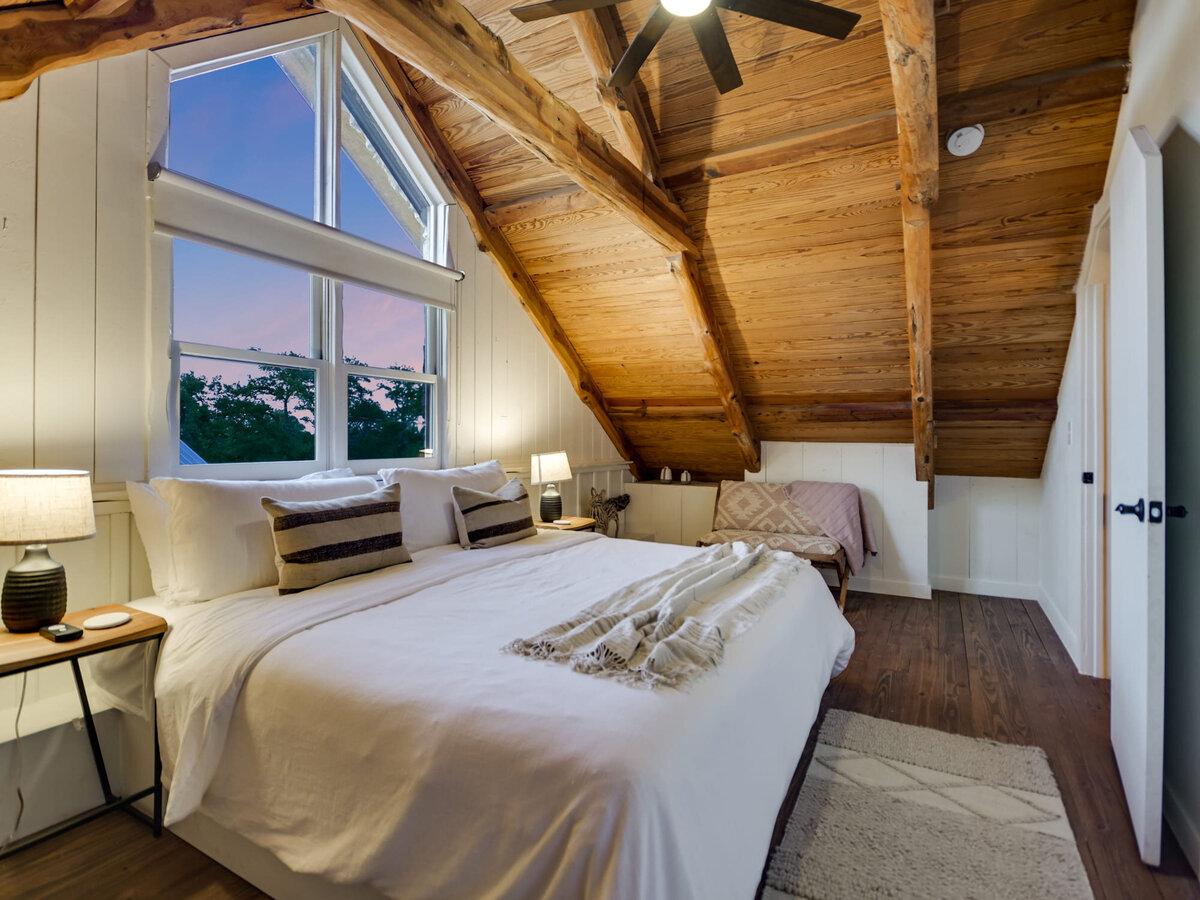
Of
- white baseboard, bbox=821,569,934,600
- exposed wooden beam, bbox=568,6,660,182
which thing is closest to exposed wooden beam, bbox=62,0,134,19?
exposed wooden beam, bbox=568,6,660,182

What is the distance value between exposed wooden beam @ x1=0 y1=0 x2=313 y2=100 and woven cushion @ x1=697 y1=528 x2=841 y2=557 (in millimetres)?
3372

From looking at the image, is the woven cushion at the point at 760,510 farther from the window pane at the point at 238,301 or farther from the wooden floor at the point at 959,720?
the window pane at the point at 238,301

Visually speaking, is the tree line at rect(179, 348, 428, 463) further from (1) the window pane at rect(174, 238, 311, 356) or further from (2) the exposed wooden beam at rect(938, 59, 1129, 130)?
(2) the exposed wooden beam at rect(938, 59, 1129, 130)

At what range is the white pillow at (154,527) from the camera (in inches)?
80.9

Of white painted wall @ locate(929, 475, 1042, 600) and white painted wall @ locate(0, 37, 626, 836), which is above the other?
white painted wall @ locate(0, 37, 626, 836)

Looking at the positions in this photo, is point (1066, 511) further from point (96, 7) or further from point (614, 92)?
point (96, 7)

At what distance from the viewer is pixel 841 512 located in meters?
4.31

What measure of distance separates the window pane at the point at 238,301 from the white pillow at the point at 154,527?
2.11 feet

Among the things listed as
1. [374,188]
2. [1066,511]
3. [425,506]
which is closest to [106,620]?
[425,506]

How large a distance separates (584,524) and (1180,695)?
279 centimetres

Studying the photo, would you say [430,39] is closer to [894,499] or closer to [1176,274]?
[1176,274]

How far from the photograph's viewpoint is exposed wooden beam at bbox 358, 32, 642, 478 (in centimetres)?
330

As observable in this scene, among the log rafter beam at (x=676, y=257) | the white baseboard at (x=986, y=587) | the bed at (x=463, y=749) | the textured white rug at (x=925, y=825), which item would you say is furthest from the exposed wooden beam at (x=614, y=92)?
the white baseboard at (x=986, y=587)

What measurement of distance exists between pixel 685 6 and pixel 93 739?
111 inches
